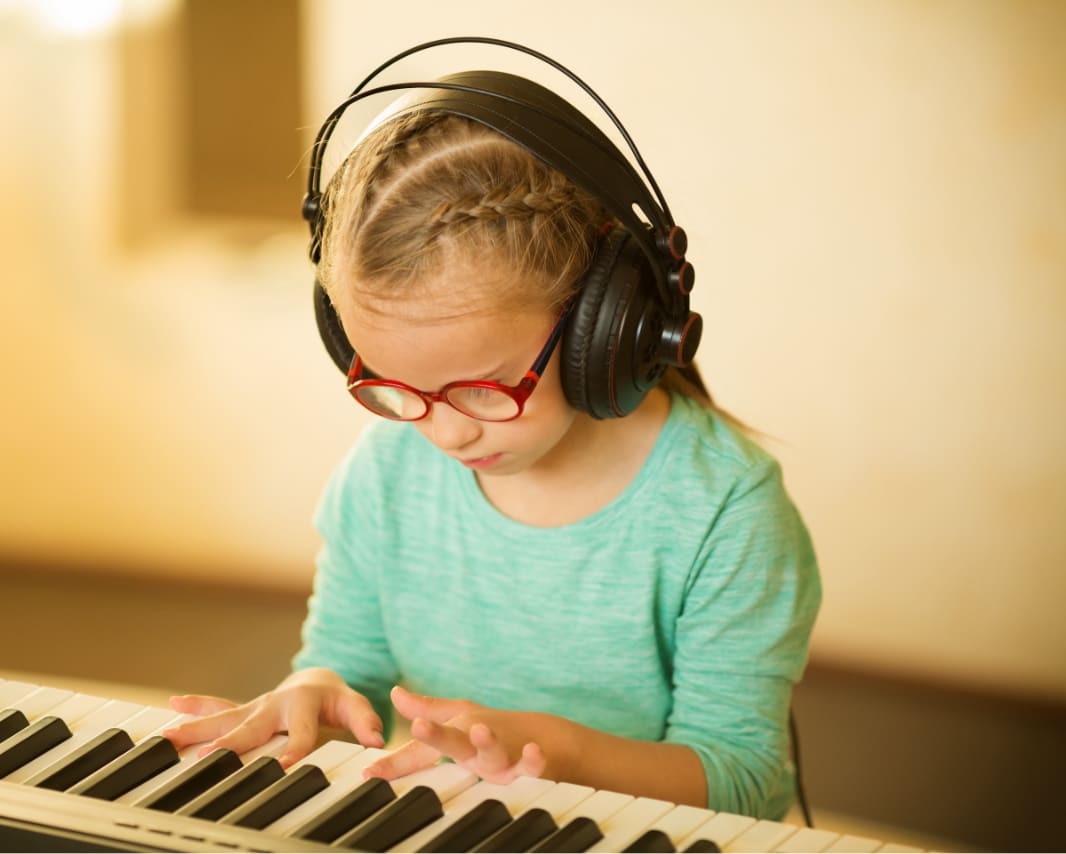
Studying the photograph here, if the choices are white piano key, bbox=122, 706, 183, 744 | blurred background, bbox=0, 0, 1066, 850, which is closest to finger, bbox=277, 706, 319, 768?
white piano key, bbox=122, 706, 183, 744

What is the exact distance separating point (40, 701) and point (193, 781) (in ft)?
0.72

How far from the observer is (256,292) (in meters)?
3.17

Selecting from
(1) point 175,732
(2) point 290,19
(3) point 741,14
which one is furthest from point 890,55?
(1) point 175,732

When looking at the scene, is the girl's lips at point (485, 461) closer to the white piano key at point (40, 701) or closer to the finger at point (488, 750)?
the finger at point (488, 750)

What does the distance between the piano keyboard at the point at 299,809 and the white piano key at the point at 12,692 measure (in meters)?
0.05

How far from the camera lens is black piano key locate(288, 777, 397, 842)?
958mm

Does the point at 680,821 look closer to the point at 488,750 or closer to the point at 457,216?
the point at 488,750

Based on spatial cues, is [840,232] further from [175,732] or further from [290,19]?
[175,732]

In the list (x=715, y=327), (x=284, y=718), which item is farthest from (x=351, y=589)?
(x=715, y=327)

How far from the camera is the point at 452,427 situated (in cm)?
117

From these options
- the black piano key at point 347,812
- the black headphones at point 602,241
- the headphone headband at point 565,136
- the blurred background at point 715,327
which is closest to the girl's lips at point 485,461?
the black headphones at point 602,241

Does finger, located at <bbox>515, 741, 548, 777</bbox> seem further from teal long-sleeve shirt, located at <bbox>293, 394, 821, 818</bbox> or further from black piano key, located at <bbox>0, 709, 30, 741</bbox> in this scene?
black piano key, located at <bbox>0, 709, 30, 741</bbox>

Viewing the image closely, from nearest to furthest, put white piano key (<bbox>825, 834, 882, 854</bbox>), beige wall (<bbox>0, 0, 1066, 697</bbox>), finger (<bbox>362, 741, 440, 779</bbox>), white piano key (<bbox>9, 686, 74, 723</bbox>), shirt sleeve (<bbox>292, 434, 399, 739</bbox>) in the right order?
1. white piano key (<bbox>825, 834, 882, 854</bbox>)
2. finger (<bbox>362, 741, 440, 779</bbox>)
3. white piano key (<bbox>9, 686, 74, 723</bbox>)
4. shirt sleeve (<bbox>292, 434, 399, 739</bbox>)
5. beige wall (<bbox>0, 0, 1066, 697</bbox>)

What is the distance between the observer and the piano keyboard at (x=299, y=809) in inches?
37.5
